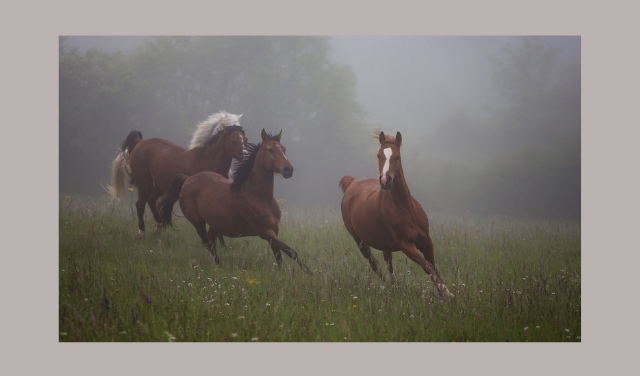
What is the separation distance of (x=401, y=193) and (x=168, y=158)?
13.9 feet

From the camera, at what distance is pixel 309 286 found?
544cm

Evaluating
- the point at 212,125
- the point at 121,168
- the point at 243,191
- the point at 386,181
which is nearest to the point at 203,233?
the point at 243,191

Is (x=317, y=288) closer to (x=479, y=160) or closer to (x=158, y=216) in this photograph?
(x=158, y=216)

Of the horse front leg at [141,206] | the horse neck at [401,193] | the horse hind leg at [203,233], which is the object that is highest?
the horse neck at [401,193]

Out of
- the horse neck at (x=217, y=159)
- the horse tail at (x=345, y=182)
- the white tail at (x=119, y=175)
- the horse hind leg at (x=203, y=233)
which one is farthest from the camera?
the white tail at (x=119, y=175)

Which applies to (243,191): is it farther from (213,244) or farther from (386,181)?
(386,181)

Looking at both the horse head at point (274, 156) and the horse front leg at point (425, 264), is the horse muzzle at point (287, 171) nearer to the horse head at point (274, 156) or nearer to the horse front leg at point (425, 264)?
the horse head at point (274, 156)

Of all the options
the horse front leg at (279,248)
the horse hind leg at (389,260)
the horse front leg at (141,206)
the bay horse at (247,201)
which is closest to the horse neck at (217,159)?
the bay horse at (247,201)

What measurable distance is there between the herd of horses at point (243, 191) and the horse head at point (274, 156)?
0.04ft

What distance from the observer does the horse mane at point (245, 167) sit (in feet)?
21.7

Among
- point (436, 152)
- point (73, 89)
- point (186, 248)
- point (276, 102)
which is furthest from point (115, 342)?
point (436, 152)

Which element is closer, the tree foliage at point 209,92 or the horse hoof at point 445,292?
the horse hoof at point 445,292

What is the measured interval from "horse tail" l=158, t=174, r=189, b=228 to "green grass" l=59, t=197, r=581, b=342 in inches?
9.0

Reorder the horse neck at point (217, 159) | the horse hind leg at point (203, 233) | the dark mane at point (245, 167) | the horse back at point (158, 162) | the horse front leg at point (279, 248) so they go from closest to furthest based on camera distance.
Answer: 1. the horse front leg at point (279, 248)
2. the dark mane at point (245, 167)
3. the horse hind leg at point (203, 233)
4. the horse neck at point (217, 159)
5. the horse back at point (158, 162)
